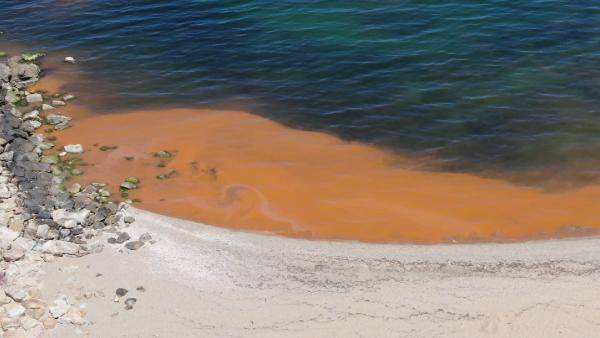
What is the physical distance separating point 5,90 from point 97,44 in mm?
6501

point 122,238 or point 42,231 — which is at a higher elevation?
point 42,231

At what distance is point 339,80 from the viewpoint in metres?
28.9

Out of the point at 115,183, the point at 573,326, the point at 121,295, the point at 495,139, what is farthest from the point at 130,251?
the point at 495,139

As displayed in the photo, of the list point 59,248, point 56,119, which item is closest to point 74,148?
point 56,119

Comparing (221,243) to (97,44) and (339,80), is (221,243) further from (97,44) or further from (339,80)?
(97,44)

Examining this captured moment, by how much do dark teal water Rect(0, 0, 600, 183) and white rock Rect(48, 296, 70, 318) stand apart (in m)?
12.3

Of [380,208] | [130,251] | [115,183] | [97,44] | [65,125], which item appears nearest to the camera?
[130,251]

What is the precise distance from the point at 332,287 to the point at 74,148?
500 inches

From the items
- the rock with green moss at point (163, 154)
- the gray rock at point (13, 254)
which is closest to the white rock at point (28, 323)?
the gray rock at point (13, 254)

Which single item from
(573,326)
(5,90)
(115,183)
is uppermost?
(5,90)

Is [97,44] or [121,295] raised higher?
A: [97,44]

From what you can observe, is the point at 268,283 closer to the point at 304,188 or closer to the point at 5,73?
the point at 304,188

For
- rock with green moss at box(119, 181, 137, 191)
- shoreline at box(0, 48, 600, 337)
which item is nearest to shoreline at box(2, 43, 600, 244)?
rock with green moss at box(119, 181, 137, 191)

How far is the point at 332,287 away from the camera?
17.8 meters
